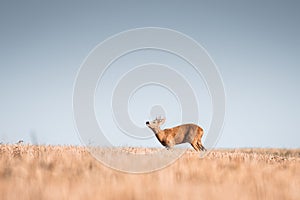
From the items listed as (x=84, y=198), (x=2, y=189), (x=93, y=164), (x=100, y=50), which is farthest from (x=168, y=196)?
(x=100, y=50)

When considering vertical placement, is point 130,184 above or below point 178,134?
below

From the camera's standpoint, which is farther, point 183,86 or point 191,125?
point 191,125

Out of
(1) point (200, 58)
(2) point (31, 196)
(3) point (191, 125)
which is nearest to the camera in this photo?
(2) point (31, 196)

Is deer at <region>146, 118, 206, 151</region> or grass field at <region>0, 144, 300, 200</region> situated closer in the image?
grass field at <region>0, 144, 300, 200</region>

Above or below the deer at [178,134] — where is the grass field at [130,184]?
below

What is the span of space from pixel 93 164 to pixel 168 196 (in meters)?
2.42

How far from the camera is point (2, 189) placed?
12.1 ft

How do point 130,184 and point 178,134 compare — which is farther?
point 178,134

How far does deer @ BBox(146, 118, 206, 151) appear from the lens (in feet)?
56.3

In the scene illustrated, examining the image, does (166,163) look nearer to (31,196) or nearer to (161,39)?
(31,196)

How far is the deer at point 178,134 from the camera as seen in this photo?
17.2 metres

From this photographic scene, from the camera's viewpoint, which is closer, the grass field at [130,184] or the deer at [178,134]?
the grass field at [130,184]

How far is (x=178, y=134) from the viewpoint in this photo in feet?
58.8

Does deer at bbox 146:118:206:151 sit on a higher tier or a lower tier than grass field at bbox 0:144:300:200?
higher
